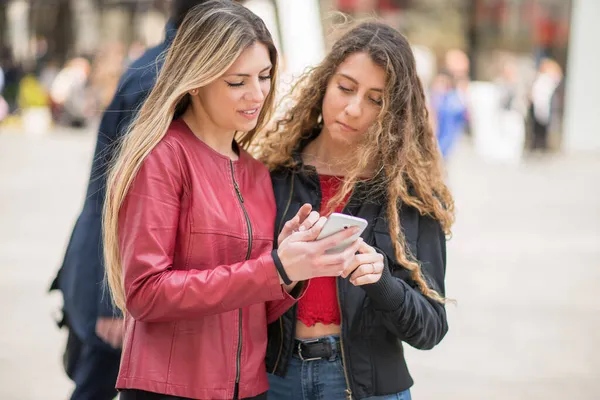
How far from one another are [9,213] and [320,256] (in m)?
9.21

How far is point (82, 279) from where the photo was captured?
2910 millimetres

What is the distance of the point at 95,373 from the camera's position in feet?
9.65

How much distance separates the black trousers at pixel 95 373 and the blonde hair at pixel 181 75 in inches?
33.2

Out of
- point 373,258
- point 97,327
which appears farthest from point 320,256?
point 97,327

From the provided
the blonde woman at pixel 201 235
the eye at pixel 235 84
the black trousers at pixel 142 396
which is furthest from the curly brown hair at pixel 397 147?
the black trousers at pixel 142 396

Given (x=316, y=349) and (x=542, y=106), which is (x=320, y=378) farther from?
(x=542, y=106)

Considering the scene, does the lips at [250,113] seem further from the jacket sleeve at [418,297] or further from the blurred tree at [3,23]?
the blurred tree at [3,23]

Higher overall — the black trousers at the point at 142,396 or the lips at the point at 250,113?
the lips at the point at 250,113

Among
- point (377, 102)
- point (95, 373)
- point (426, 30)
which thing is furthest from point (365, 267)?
point (426, 30)

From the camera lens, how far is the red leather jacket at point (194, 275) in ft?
6.15

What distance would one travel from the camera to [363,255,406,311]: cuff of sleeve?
2.10 meters

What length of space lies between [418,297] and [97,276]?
128cm

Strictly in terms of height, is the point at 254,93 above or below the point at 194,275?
above

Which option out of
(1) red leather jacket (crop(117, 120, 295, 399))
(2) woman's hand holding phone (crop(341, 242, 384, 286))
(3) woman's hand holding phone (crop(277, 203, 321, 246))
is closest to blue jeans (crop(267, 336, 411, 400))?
(1) red leather jacket (crop(117, 120, 295, 399))
